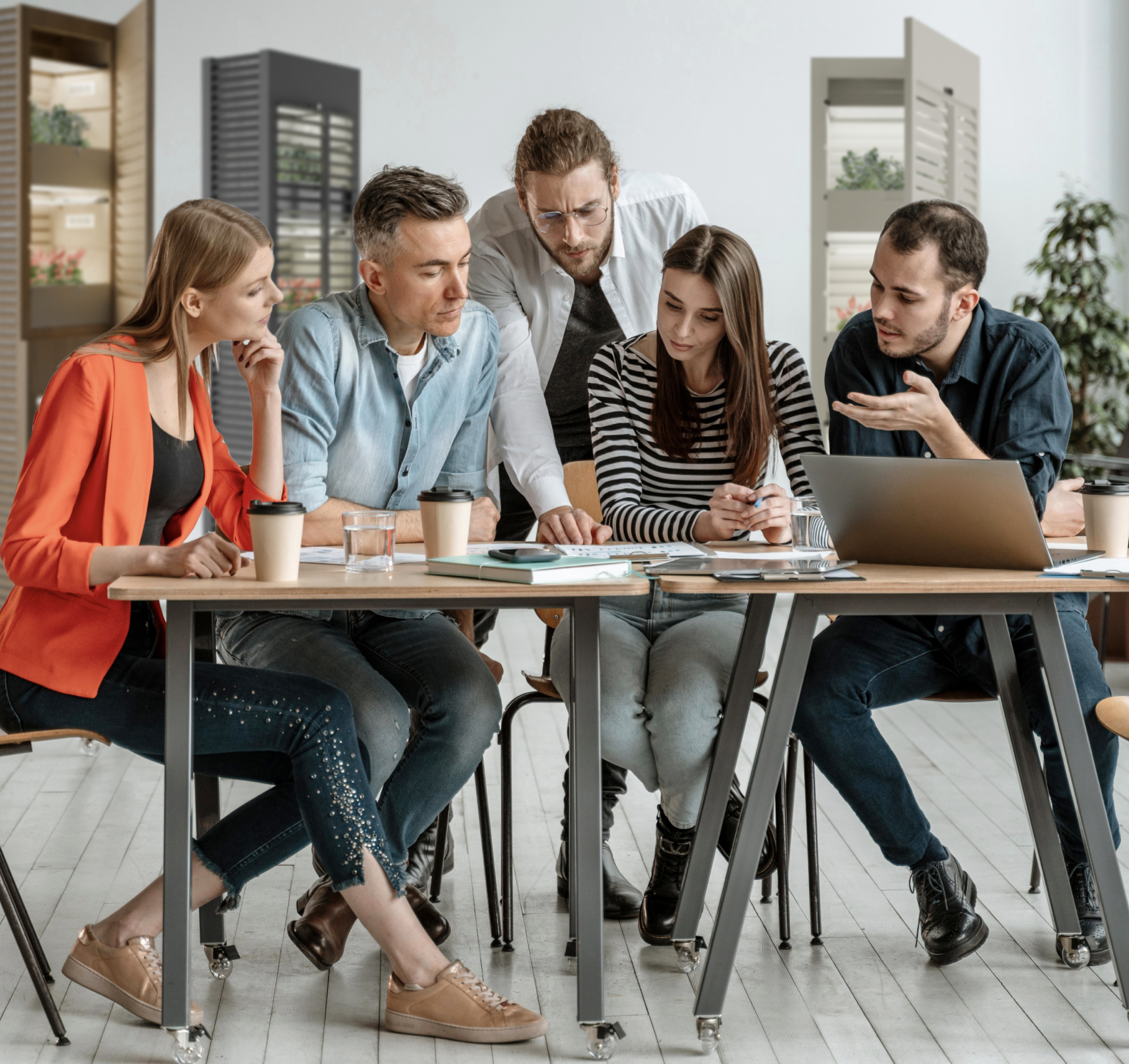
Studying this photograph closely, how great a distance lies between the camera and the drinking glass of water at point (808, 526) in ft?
6.70

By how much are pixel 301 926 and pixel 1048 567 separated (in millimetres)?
1256

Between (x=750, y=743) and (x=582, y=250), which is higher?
(x=582, y=250)

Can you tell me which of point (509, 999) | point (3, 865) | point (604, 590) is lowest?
point (509, 999)

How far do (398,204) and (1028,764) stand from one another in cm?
139

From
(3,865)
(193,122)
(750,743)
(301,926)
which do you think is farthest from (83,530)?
(193,122)

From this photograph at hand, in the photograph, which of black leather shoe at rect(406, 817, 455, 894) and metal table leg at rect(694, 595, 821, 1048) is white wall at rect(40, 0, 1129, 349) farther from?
metal table leg at rect(694, 595, 821, 1048)

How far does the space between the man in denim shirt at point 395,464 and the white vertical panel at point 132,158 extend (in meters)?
2.90

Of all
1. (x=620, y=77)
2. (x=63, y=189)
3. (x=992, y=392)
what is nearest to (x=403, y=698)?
(x=992, y=392)

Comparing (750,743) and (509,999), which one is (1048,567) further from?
(750,743)

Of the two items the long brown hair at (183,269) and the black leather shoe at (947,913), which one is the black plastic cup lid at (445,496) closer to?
the long brown hair at (183,269)

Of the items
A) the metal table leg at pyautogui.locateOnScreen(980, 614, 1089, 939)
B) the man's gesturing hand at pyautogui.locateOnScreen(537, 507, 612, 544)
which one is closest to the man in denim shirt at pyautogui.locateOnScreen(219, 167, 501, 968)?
the man's gesturing hand at pyautogui.locateOnScreen(537, 507, 612, 544)

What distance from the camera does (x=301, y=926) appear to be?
2.09 m

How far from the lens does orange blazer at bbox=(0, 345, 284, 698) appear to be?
70.6 inches

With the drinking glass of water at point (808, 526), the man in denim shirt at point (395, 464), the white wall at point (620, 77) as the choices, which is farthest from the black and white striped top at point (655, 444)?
the white wall at point (620, 77)
